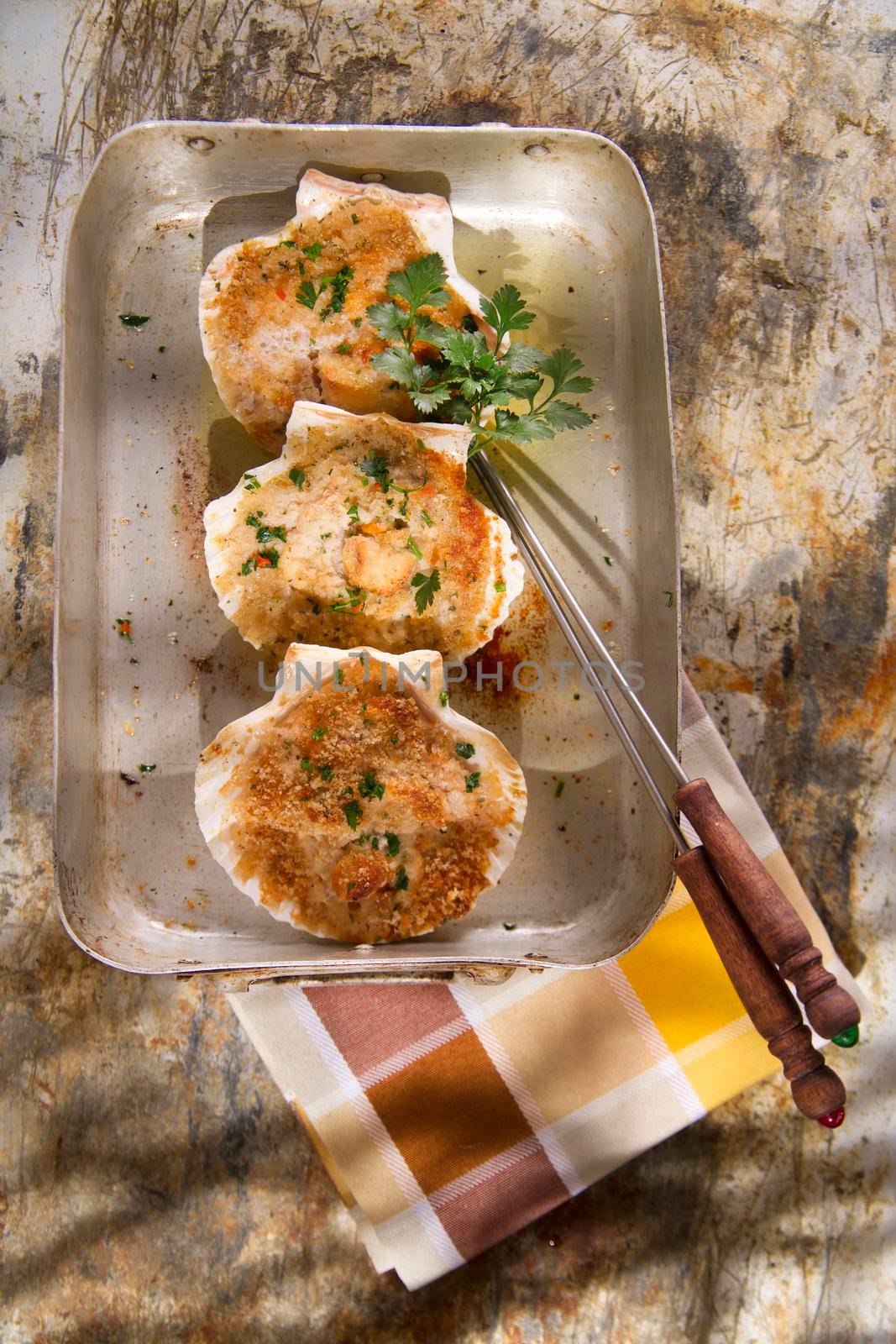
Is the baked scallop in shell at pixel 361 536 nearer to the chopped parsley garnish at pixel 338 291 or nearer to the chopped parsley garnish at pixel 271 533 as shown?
the chopped parsley garnish at pixel 271 533

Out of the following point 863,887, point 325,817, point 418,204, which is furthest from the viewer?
point 863,887

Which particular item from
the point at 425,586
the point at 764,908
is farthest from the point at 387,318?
the point at 764,908

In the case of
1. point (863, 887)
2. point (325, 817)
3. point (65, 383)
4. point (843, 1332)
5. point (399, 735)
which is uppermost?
point (65, 383)

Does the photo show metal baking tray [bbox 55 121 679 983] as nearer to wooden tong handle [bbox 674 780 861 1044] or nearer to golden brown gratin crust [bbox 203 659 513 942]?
golden brown gratin crust [bbox 203 659 513 942]

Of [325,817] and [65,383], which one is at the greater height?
[65,383]

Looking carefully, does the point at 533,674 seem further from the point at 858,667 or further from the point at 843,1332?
the point at 843,1332

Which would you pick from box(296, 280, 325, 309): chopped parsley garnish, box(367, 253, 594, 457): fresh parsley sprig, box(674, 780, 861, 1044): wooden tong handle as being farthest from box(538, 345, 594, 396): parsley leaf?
box(674, 780, 861, 1044): wooden tong handle

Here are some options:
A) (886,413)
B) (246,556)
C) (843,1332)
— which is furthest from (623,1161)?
(886,413)
